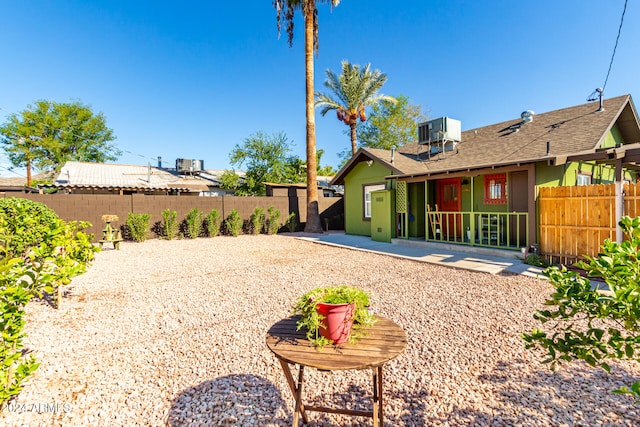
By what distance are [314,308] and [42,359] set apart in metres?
3.05

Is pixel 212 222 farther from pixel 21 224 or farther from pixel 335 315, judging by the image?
pixel 335 315

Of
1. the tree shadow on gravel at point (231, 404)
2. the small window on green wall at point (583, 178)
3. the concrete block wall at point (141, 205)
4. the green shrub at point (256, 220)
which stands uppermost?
the small window on green wall at point (583, 178)

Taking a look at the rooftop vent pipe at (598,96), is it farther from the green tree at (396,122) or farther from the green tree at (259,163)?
the green tree at (396,122)

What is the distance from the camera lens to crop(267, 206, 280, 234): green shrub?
14.6 meters

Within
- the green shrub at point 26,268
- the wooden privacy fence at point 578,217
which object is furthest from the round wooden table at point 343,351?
the wooden privacy fence at point 578,217

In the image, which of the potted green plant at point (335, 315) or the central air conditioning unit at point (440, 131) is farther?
the central air conditioning unit at point (440, 131)

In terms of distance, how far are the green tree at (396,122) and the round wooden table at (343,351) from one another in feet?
92.5

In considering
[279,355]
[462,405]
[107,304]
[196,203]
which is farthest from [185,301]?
[196,203]

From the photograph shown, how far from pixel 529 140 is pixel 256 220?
440 inches

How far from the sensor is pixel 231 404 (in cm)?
230

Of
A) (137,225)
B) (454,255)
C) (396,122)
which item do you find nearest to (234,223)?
(137,225)

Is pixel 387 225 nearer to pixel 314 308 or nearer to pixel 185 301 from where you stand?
pixel 185 301

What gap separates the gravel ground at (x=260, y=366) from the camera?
218cm

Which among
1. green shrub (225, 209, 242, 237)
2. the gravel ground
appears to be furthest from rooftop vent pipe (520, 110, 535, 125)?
green shrub (225, 209, 242, 237)
